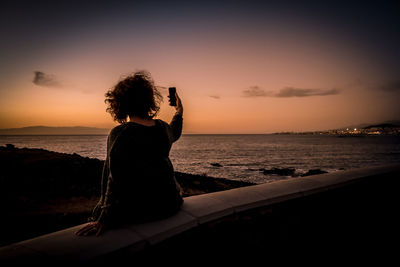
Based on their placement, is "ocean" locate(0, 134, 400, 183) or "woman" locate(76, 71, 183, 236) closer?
"woman" locate(76, 71, 183, 236)

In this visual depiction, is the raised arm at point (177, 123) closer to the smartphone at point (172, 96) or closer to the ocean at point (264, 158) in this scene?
the smartphone at point (172, 96)

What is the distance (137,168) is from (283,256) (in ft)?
5.16

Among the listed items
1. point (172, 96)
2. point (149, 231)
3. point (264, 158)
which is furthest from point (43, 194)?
point (264, 158)

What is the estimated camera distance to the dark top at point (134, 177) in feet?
6.59

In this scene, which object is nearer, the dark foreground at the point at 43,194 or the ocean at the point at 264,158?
the dark foreground at the point at 43,194

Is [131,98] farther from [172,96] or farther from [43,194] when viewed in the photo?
[43,194]

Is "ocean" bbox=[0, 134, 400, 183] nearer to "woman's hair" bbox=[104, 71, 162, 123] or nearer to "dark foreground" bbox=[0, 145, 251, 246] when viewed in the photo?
"dark foreground" bbox=[0, 145, 251, 246]

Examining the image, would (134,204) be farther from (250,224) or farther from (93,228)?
(250,224)

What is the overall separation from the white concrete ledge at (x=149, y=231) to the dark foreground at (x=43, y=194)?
3041 millimetres

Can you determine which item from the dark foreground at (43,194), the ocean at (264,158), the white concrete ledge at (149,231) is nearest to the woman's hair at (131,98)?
the white concrete ledge at (149,231)

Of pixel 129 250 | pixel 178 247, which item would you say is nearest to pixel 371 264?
pixel 178 247

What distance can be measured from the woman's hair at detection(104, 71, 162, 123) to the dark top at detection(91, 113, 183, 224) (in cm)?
23

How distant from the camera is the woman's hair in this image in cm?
226

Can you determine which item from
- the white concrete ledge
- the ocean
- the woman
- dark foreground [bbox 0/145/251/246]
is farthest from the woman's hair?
the ocean
